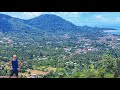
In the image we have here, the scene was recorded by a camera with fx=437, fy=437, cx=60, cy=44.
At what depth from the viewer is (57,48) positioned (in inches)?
297

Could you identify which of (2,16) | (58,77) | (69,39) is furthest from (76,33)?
(2,16)

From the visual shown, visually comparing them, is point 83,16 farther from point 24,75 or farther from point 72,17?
point 24,75

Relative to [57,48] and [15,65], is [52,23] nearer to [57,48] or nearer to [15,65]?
[57,48]

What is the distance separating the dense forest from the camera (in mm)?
7461

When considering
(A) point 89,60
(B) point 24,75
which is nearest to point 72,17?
(A) point 89,60

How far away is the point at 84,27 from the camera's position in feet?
25.0

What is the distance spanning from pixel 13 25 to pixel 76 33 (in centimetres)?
111

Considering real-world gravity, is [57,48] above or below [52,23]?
below

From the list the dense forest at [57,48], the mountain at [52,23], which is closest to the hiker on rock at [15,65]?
the dense forest at [57,48]
